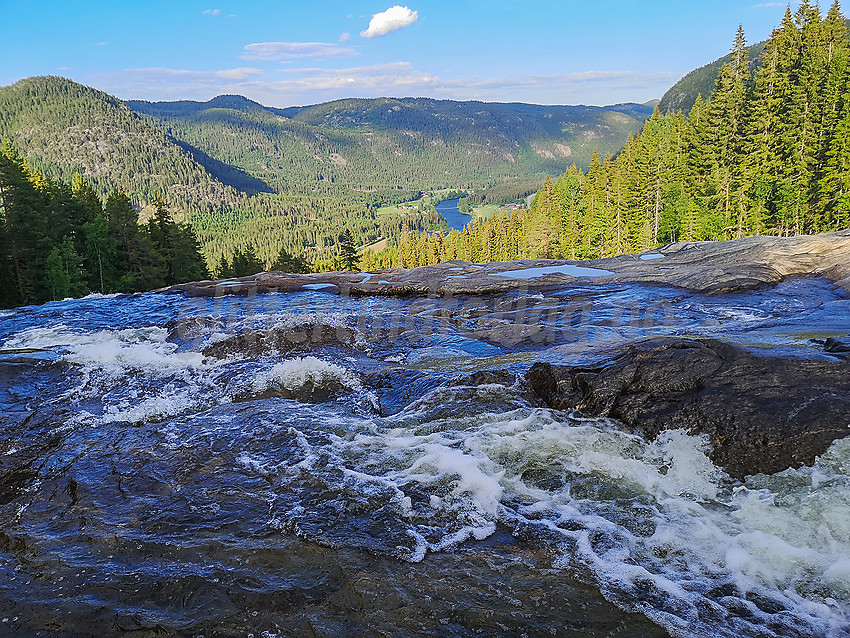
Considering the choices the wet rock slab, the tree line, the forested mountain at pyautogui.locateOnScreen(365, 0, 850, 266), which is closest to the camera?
the wet rock slab

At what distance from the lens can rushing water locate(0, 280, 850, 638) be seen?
4473 mm

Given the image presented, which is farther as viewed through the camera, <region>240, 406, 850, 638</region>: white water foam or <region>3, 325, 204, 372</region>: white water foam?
<region>3, 325, 204, 372</region>: white water foam

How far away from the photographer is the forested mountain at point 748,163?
136 ft

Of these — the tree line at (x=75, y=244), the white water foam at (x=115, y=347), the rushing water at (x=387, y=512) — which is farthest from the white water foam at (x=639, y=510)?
the tree line at (x=75, y=244)

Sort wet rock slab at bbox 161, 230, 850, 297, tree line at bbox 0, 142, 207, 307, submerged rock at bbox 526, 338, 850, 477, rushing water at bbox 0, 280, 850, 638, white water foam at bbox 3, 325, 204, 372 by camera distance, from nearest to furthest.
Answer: rushing water at bbox 0, 280, 850, 638
submerged rock at bbox 526, 338, 850, 477
white water foam at bbox 3, 325, 204, 372
wet rock slab at bbox 161, 230, 850, 297
tree line at bbox 0, 142, 207, 307

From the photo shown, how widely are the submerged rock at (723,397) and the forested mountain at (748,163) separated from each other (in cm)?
4118

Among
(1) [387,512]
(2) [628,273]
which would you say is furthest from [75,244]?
(1) [387,512]

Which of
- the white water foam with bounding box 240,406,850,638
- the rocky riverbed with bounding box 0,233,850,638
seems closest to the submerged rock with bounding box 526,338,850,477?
the rocky riverbed with bounding box 0,233,850,638

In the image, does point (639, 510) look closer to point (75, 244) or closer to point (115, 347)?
point (115, 347)

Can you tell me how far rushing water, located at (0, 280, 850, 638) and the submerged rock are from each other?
26cm

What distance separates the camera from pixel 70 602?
4586 millimetres

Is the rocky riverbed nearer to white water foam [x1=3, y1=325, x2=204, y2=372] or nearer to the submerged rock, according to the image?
the submerged rock

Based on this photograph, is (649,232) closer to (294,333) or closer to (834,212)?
(834,212)

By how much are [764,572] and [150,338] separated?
15693mm
